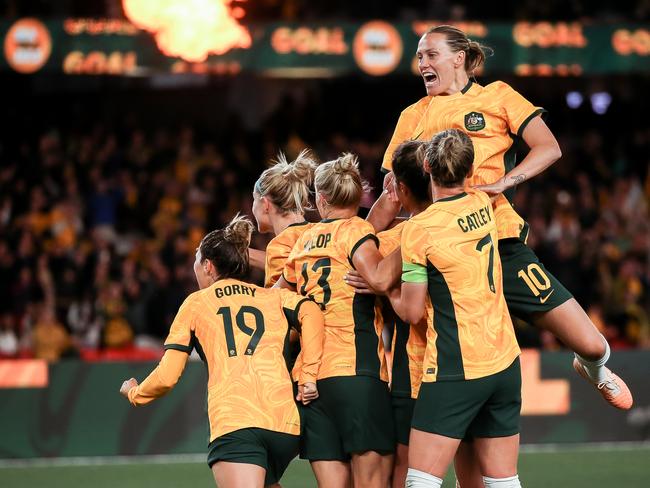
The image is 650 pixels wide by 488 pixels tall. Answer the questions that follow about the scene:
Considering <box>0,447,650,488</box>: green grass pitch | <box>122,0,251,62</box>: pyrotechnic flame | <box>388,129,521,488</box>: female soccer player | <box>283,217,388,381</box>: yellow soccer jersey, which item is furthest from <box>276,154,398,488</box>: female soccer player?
<box>122,0,251,62</box>: pyrotechnic flame

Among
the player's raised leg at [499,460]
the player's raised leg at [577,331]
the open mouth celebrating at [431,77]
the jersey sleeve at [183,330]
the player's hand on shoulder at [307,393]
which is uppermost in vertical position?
the open mouth celebrating at [431,77]

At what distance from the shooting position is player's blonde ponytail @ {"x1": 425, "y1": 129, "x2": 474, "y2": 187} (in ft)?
15.7

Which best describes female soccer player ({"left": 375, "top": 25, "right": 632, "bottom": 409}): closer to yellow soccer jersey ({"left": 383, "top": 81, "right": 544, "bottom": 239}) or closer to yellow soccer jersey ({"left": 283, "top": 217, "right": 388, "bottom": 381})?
yellow soccer jersey ({"left": 383, "top": 81, "right": 544, "bottom": 239})

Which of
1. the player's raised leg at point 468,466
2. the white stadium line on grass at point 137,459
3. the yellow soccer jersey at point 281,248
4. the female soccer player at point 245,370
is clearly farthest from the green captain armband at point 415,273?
the white stadium line on grass at point 137,459

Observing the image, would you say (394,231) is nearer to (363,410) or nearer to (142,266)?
(363,410)

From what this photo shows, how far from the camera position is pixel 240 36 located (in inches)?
547

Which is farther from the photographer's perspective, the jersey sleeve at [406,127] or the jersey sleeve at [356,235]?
the jersey sleeve at [406,127]

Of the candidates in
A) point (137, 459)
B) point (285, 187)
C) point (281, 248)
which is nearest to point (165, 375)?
point (281, 248)

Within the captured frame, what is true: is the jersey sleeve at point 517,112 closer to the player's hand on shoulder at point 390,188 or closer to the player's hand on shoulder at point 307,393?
the player's hand on shoulder at point 390,188

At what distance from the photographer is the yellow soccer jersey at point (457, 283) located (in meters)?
4.75

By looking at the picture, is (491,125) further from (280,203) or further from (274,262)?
(274,262)

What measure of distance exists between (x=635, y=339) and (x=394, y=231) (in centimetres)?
783

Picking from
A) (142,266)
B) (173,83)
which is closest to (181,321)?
(142,266)

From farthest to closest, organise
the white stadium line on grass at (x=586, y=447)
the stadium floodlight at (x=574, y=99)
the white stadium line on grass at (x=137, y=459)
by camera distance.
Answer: the stadium floodlight at (x=574, y=99) < the white stadium line on grass at (x=586, y=447) < the white stadium line on grass at (x=137, y=459)
